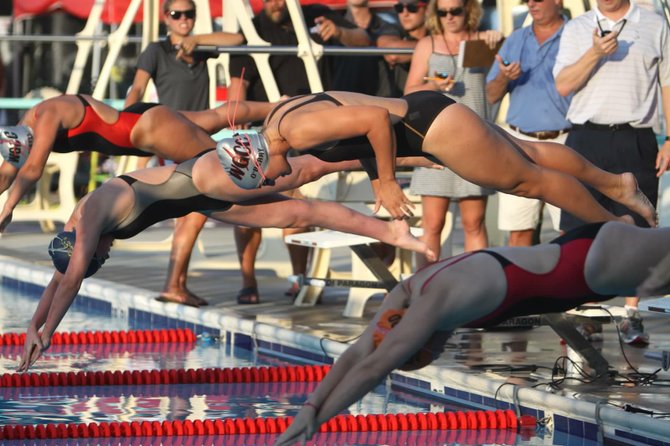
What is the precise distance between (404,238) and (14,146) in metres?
2.33

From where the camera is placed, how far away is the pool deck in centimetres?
699

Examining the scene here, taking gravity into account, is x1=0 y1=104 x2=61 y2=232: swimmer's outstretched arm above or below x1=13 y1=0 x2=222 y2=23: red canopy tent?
below

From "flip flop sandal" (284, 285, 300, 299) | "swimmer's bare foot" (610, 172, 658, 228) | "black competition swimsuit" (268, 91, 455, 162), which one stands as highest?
"black competition swimsuit" (268, 91, 455, 162)

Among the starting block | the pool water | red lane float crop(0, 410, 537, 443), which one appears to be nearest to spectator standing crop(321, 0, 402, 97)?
the starting block

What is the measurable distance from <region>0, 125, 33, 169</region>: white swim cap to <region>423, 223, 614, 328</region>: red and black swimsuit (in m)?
3.95

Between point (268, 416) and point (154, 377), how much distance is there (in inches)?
43.7

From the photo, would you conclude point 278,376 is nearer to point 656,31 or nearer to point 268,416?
point 268,416

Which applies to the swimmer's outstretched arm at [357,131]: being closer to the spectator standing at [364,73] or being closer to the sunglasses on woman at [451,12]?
the sunglasses on woman at [451,12]

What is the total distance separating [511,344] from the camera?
8656mm

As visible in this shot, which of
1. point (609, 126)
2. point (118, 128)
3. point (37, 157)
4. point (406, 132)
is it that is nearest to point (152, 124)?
point (118, 128)

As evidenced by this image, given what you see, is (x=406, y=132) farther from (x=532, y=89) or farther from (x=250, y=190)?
(x=532, y=89)

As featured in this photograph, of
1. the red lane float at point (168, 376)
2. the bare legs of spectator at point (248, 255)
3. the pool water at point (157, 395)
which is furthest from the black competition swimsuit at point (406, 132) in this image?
the bare legs of spectator at point (248, 255)

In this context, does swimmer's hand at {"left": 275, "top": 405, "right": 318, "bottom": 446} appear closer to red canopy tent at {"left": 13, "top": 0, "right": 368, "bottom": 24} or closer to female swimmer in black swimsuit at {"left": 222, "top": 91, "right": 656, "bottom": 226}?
female swimmer in black swimsuit at {"left": 222, "top": 91, "right": 656, "bottom": 226}

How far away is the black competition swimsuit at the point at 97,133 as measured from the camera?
877 centimetres
